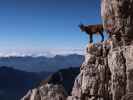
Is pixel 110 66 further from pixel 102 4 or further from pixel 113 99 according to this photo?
pixel 102 4

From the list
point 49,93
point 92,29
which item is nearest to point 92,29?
point 92,29

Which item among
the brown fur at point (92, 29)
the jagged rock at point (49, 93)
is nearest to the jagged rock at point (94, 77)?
the jagged rock at point (49, 93)

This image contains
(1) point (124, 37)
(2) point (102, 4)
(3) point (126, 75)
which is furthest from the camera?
(2) point (102, 4)

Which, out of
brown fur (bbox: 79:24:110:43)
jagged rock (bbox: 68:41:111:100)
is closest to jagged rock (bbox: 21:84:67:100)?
jagged rock (bbox: 68:41:111:100)

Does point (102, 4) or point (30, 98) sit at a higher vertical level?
point (102, 4)

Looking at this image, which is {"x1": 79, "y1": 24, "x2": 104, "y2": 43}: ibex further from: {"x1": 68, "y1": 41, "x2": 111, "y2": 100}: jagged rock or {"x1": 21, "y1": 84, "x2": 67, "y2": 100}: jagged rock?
{"x1": 21, "y1": 84, "x2": 67, "y2": 100}: jagged rock

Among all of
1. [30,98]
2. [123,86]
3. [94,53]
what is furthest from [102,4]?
[30,98]

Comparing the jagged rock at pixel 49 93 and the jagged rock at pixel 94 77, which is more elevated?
the jagged rock at pixel 94 77

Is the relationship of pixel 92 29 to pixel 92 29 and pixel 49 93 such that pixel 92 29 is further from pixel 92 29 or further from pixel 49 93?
pixel 49 93

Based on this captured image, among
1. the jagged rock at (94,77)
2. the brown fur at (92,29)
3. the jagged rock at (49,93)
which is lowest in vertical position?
the jagged rock at (49,93)

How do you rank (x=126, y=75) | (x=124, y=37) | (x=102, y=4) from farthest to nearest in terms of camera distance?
1. (x=102, y=4)
2. (x=124, y=37)
3. (x=126, y=75)

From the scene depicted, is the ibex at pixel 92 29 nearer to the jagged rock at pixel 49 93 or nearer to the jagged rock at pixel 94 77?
the jagged rock at pixel 94 77

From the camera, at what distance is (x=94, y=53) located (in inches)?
1718

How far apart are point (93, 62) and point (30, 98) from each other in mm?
11712
